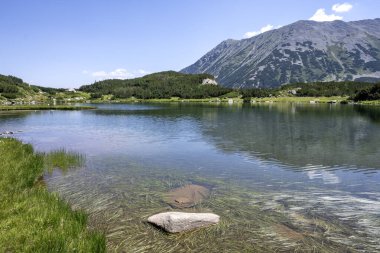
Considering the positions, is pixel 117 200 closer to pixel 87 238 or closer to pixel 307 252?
pixel 87 238

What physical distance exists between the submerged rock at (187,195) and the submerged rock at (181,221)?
322cm

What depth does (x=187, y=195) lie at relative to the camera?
968 inches

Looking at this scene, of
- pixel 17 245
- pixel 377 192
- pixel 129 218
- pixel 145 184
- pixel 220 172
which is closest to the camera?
pixel 17 245

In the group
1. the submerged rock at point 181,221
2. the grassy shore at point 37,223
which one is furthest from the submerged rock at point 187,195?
the grassy shore at point 37,223

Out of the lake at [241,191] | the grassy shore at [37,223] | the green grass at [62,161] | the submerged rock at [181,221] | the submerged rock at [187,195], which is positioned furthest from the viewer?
the green grass at [62,161]

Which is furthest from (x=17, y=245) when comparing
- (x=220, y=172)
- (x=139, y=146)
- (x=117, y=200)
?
(x=139, y=146)

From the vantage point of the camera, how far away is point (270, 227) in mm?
18672

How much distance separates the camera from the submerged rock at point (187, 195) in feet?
74.3

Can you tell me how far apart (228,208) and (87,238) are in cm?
1012

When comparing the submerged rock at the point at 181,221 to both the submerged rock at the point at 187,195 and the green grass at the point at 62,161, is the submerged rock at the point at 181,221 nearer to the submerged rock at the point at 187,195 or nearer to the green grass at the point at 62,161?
the submerged rock at the point at 187,195

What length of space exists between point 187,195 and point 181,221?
641cm

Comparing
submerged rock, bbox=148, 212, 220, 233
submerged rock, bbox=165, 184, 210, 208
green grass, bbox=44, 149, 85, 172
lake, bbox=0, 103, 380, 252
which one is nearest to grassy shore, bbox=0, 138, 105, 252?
lake, bbox=0, 103, 380, 252

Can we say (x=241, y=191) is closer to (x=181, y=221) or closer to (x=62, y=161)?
(x=181, y=221)

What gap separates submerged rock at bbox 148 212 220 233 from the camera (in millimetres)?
17969
